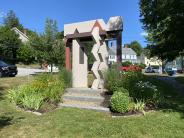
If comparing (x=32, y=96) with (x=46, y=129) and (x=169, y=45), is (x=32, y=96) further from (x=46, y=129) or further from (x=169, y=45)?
(x=169, y=45)

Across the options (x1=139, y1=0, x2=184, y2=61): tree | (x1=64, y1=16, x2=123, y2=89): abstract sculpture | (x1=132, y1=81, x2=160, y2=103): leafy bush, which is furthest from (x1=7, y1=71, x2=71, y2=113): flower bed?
(x1=139, y1=0, x2=184, y2=61): tree

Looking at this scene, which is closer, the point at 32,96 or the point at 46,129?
the point at 46,129

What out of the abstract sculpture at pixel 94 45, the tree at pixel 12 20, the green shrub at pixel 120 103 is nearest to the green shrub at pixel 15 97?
the abstract sculpture at pixel 94 45

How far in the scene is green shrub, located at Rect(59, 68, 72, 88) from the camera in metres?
16.5

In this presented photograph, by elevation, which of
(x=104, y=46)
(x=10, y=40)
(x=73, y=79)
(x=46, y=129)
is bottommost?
(x=46, y=129)

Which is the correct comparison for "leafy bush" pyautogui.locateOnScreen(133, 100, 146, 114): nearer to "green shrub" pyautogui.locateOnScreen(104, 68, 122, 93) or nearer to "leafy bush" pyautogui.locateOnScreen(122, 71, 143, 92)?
"leafy bush" pyautogui.locateOnScreen(122, 71, 143, 92)

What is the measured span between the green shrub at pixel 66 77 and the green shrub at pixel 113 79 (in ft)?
7.24

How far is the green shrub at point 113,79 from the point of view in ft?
46.1

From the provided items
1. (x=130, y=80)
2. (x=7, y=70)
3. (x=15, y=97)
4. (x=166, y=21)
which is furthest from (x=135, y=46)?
(x=130, y=80)

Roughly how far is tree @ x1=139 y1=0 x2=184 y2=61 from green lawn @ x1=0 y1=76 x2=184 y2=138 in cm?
642

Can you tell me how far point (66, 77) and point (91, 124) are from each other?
6.80m

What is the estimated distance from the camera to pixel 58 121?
10.7 metres

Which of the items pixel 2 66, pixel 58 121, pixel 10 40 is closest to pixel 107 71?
pixel 58 121

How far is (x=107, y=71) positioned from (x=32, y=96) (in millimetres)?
3636
